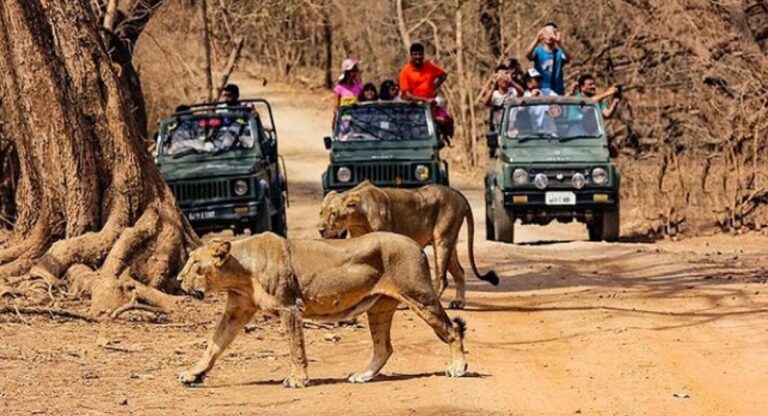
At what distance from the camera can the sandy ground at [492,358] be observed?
894 cm

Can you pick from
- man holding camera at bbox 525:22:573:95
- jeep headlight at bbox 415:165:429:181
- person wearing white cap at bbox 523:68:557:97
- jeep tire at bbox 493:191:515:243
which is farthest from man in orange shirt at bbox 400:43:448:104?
jeep tire at bbox 493:191:515:243

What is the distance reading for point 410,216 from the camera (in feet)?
43.2

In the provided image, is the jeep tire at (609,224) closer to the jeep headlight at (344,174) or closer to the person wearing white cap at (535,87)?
the person wearing white cap at (535,87)

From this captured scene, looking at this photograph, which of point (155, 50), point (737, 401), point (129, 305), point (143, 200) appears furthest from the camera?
point (155, 50)

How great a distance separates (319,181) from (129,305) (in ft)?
71.2

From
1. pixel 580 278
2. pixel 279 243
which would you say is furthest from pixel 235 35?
pixel 279 243

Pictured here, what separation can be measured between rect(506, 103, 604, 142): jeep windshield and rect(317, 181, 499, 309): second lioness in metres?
6.35

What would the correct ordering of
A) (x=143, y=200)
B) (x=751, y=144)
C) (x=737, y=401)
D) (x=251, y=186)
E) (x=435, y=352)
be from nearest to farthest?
1. (x=737, y=401)
2. (x=435, y=352)
3. (x=143, y=200)
4. (x=251, y=186)
5. (x=751, y=144)

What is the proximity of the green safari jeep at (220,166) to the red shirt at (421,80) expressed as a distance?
194 cm

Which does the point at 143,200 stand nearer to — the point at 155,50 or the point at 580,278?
the point at 580,278

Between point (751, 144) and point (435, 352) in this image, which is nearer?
point (435, 352)

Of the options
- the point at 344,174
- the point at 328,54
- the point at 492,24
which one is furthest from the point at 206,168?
the point at 328,54

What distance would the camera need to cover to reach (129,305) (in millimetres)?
12422

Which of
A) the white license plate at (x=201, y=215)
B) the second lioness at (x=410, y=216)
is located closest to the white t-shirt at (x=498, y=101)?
the white license plate at (x=201, y=215)
